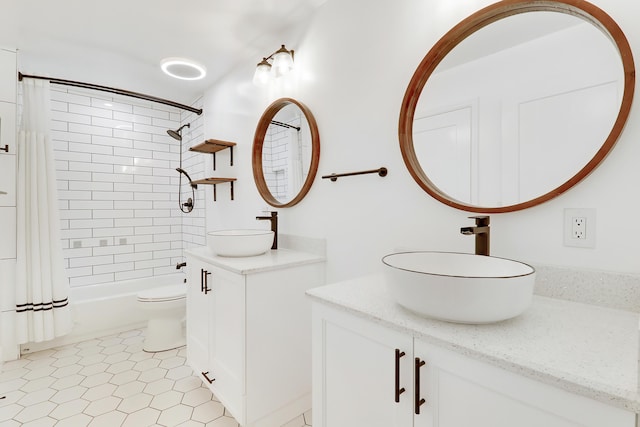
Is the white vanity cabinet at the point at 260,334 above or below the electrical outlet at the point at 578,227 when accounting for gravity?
below

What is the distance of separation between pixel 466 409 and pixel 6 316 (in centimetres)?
320

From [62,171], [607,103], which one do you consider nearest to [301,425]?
[607,103]

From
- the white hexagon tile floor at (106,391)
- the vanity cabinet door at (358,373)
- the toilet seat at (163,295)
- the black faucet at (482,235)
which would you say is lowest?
the white hexagon tile floor at (106,391)

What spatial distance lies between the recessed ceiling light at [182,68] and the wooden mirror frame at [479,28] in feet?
5.97

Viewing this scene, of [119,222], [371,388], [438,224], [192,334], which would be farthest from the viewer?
[119,222]

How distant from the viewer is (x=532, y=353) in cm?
65

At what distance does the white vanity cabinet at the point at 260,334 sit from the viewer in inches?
59.1

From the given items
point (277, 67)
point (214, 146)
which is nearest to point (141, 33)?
point (214, 146)

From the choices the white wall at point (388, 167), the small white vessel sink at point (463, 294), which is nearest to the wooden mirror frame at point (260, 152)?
the white wall at point (388, 167)

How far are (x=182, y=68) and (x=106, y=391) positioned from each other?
93.0 inches

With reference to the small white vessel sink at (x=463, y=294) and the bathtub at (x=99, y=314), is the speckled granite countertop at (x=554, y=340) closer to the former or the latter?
the small white vessel sink at (x=463, y=294)

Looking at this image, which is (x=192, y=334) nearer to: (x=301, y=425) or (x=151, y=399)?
(x=151, y=399)

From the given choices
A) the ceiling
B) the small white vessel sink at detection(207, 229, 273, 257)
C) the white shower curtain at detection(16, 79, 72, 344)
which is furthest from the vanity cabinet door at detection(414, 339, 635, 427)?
the white shower curtain at detection(16, 79, 72, 344)

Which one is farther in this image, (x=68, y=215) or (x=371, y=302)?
(x=68, y=215)
